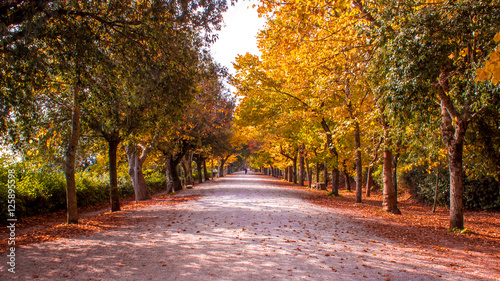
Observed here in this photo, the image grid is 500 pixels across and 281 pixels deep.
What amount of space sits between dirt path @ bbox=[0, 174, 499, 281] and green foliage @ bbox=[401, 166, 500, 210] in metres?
11.1

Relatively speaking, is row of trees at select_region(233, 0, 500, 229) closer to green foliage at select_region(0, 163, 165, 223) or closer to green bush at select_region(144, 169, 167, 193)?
green foliage at select_region(0, 163, 165, 223)

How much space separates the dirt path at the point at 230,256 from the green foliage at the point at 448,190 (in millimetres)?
11082

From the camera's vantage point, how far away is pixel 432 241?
7359mm

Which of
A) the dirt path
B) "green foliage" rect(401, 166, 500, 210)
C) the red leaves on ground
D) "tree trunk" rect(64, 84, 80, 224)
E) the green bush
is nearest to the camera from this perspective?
the dirt path

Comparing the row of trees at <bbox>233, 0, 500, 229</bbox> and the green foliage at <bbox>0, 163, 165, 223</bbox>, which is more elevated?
the row of trees at <bbox>233, 0, 500, 229</bbox>

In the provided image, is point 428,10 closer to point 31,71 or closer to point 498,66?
point 498,66

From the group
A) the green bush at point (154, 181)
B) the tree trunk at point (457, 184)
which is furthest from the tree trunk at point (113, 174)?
the green bush at point (154, 181)

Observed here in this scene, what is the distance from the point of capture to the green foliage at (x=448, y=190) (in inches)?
608

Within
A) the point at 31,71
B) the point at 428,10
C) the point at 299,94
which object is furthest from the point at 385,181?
the point at 31,71

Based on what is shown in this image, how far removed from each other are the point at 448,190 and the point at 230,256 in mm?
16781

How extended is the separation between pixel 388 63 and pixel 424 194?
608 inches

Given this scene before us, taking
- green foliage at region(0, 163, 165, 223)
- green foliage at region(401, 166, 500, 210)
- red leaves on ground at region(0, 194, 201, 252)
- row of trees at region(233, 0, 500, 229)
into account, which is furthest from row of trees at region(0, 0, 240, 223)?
green foliage at region(401, 166, 500, 210)

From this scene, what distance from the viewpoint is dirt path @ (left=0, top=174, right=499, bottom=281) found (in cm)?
458

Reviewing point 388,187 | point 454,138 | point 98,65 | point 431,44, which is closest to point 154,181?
point 388,187
